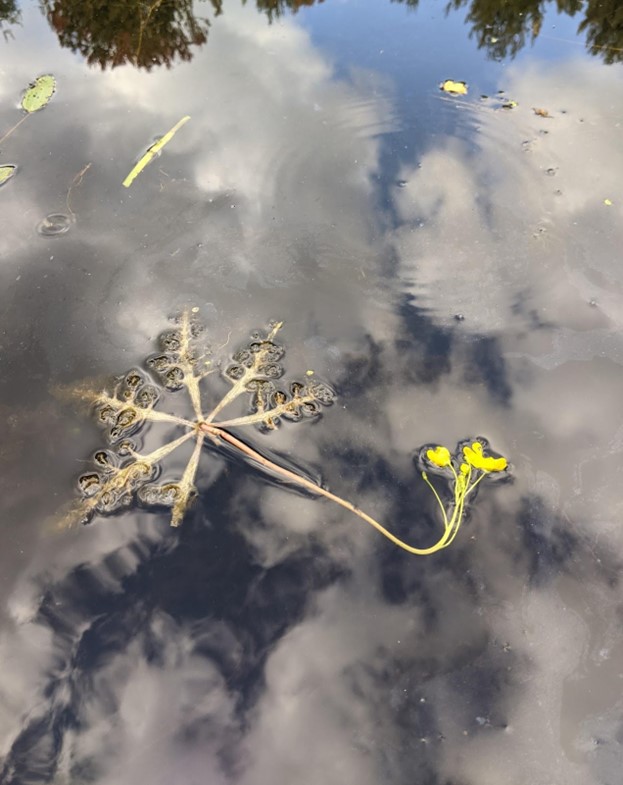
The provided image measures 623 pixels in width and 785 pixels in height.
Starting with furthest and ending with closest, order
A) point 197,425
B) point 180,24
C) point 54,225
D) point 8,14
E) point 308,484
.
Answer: point 8,14 < point 180,24 < point 54,225 < point 197,425 < point 308,484

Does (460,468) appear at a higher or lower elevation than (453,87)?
lower

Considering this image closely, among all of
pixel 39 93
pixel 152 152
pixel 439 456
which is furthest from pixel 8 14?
pixel 439 456

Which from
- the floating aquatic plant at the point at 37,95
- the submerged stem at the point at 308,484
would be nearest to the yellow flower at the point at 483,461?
the submerged stem at the point at 308,484

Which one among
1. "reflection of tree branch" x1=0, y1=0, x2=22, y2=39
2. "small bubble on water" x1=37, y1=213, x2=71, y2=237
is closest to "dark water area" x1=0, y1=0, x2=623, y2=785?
"small bubble on water" x1=37, y1=213, x2=71, y2=237

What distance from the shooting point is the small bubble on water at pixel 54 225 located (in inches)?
129

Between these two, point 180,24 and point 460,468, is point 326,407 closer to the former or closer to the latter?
point 460,468

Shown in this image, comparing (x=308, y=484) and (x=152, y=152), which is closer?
(x=308, y=484)

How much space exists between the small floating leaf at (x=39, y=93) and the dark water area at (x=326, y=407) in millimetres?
73

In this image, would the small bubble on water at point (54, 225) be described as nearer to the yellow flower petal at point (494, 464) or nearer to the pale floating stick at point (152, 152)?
the pale floating stick at point (152, 152)

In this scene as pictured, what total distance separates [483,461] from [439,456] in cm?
19

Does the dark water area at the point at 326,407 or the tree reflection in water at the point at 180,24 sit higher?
the tree reflection in water at the point at 180,24

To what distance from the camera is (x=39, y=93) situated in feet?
13.3

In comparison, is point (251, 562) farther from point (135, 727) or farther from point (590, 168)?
point (590, 168)

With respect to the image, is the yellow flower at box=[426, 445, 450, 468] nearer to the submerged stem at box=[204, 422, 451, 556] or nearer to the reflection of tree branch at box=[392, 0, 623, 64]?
the submerged stem at box=[204, 422, 451, 556]
